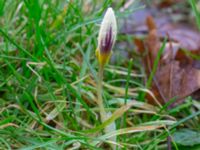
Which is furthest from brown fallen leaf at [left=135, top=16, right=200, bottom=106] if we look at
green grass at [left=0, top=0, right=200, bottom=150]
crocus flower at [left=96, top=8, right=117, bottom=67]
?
crocus flower at [left=96, top=8, right=117, bottom=67]

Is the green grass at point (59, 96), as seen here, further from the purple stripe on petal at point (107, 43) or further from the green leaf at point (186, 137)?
the purple stripe on petal at point (107, 43)

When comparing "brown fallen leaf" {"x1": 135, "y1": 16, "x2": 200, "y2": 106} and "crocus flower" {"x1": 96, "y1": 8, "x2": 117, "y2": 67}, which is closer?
"crocus flower" {"x1": 96, "y1": 8, "x2": 117, "y2": 67}

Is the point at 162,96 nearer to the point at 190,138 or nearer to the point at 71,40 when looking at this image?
the point at 190,138

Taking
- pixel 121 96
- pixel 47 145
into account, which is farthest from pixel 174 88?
pixel 47 145

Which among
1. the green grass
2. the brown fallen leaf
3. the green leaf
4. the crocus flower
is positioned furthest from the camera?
the brown fallen leaf

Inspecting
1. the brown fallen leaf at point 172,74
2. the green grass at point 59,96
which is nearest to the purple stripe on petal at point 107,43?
the green grass at point 59,96

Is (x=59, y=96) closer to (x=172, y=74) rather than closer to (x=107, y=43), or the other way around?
(x=107, y=43)

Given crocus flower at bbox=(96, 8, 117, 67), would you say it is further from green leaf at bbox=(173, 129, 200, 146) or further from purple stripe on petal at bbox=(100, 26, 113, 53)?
green leaf at bbox=(173, 129, 200, 146)

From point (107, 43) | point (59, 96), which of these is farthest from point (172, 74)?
point (107, 43)
